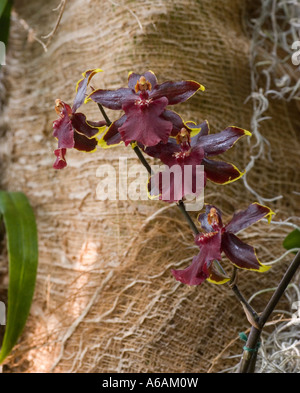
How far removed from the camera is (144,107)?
1.95 feet

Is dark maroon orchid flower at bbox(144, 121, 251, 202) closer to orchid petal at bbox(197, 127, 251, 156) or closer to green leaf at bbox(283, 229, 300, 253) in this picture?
orchid petal at bbox(197, 127, 251, 156)

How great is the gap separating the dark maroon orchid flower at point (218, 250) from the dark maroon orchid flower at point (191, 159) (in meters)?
0.06

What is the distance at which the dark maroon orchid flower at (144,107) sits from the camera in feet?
1.88

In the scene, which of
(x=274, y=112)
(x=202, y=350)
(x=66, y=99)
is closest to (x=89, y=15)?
(x=66, y=99)

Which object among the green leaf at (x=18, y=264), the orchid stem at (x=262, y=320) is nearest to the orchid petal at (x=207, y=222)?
the orchid stem at (x=262, y=320)

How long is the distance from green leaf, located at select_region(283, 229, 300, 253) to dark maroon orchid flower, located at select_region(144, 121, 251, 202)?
321 millimetres

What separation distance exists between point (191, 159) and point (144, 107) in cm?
9

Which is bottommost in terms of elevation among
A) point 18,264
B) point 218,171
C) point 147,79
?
point 18,264

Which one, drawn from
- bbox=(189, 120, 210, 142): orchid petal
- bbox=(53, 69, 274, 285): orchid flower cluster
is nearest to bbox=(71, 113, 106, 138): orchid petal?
bbox=(53, 69, 274, 285): orchid flower cluster

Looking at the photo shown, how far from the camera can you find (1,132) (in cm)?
131

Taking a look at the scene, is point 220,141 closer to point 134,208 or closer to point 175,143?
point 175,143

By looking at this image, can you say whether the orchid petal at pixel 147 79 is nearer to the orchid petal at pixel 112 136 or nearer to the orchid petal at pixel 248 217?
the orchid petal at pixel 112 136

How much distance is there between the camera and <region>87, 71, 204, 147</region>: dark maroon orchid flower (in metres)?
0.57

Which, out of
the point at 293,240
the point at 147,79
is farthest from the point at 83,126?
the point at 293,240
